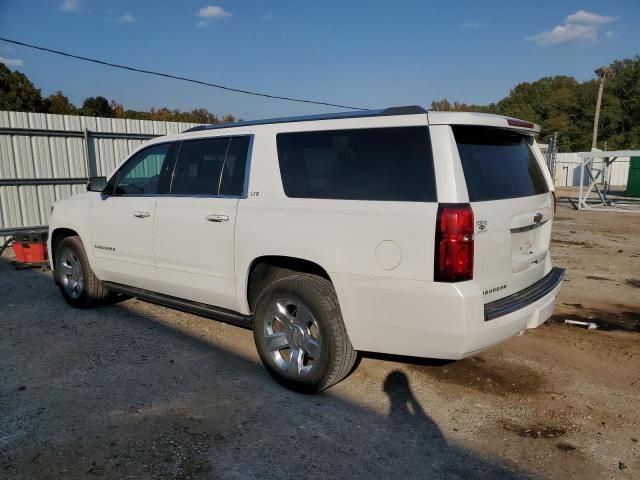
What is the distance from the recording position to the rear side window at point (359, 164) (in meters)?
3.00

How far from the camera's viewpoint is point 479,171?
307 cm

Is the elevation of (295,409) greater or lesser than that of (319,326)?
lesser

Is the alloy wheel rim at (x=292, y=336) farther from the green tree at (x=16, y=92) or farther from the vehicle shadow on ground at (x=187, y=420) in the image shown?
the green tree at (x=16, y=92)

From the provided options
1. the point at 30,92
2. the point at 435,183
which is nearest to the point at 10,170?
the point at 435,183

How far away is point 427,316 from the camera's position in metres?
2.93

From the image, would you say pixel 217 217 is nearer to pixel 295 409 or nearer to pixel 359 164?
pixel 359 164

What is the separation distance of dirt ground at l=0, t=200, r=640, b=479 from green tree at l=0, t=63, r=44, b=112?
40646 mm

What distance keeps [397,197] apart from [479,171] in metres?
0.55

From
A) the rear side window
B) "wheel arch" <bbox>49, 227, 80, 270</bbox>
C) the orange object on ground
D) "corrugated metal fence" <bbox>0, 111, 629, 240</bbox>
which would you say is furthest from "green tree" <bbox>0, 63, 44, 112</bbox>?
the rear side window

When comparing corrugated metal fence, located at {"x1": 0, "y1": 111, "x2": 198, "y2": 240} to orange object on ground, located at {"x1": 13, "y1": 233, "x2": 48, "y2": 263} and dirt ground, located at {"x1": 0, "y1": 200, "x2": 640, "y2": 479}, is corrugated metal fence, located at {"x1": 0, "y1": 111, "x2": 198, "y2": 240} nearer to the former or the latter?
orange object on ground, located at {"x1": 13, "y1": 233, "x2": 48, "y2": 263}

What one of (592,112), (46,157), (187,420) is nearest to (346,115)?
(187,420)

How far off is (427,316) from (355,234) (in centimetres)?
67

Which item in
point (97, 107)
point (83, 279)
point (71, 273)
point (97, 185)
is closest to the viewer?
point (97, 185)

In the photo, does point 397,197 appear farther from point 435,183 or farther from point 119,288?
point 119,288
